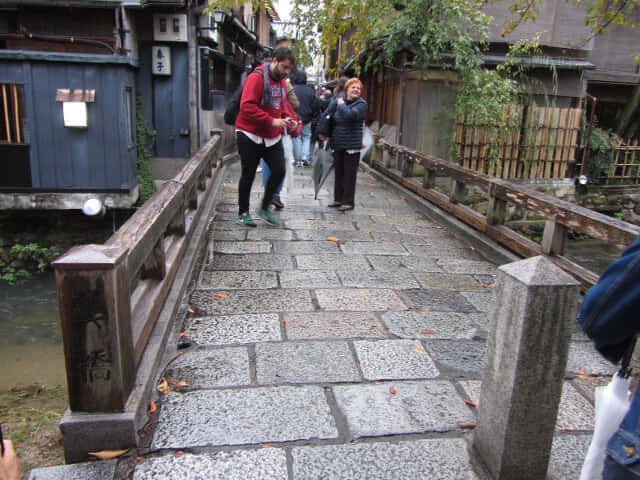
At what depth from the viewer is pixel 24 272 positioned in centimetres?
1023

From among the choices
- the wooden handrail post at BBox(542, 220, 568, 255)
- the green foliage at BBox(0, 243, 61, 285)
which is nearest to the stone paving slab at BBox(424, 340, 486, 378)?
the wooden handrail post at BBox(542, 220, 568, 255)

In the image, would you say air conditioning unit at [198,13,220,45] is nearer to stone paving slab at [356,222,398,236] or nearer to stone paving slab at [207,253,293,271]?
stone paving slab at [356,222,398,236]

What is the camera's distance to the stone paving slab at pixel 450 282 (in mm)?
5047

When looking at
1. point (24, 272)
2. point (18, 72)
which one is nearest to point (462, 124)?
point (18, 72)

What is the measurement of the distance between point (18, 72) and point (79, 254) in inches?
344

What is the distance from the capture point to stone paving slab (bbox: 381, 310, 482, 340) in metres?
3.92

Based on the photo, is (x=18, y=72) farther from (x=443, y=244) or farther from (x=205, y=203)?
(x=443, y=244)

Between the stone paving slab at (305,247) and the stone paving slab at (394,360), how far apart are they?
7.87ft

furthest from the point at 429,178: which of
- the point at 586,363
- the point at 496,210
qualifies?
the point at 586,363

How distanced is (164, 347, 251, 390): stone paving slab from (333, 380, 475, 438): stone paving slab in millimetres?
650

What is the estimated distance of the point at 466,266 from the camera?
228 inches

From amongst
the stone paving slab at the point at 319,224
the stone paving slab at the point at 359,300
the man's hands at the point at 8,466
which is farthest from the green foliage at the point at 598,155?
the man's hands at the point at 8,466

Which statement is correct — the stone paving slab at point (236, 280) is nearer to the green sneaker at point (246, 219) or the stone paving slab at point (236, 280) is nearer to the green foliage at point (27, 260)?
the green sneaker at point (246, 219)

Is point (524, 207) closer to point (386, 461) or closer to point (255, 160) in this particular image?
point (255, 160)
